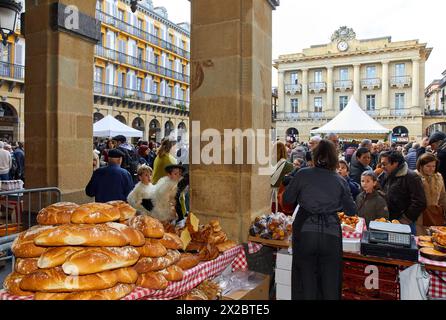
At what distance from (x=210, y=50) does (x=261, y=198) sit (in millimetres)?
1790

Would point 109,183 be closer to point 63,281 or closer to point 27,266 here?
point 27,266

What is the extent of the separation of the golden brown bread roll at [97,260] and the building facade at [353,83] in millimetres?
45452

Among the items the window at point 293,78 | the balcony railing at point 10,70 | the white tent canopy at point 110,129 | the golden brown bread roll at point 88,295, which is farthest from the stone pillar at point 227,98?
the window at point 293,78

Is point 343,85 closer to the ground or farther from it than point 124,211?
farther from it

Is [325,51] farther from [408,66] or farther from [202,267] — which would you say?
[202,267]

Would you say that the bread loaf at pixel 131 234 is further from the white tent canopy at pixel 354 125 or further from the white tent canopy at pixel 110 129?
the white tent canopy at pixel 354 125

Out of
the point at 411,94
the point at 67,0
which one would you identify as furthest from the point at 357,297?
the point at 411,94

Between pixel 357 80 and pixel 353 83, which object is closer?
pixel 357 80

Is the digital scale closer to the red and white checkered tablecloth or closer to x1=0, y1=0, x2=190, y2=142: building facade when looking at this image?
the red and white checkered tablecloth

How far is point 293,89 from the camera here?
49625 mm

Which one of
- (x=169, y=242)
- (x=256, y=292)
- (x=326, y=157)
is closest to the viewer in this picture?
(x=169, y=242)

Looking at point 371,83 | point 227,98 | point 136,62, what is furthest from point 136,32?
point 227,98

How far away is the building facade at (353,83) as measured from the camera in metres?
43.1

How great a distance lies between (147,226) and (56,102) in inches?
110
